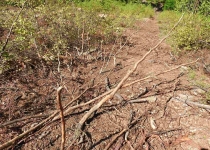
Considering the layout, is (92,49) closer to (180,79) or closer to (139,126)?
(180,79)

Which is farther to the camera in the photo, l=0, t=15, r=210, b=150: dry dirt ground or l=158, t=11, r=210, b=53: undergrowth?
l=158, t=11, r=210, b=53: undergrowth

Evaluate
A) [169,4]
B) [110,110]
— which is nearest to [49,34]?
[110,110]

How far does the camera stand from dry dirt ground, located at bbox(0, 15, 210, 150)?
3420 mm

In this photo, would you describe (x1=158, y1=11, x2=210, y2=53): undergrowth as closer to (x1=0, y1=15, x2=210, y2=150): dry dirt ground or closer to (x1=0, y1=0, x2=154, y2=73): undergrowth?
(x1=0, y1=15, x2=210, y2=150): dry dirt ground

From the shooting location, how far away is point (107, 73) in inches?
219

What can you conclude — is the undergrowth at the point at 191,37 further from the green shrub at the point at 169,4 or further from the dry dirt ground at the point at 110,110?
the green shrub at the point at 169,4

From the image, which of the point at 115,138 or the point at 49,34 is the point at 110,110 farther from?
the point at 49,34

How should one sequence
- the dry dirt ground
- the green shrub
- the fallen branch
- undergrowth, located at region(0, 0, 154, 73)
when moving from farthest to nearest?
the green shrub
undergrowth, located at region(0, 0, 154, 73)
the dry dirt ground
the fallen branch

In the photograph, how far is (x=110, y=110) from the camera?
13.5ft

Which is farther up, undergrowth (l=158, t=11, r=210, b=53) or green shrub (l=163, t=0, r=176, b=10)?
green shrub (l=163, t=0, r=176, b=10)

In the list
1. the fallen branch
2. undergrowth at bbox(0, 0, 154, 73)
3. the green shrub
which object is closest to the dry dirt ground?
the fallen branch

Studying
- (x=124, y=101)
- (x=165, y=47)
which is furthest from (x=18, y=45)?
(x=165, y=47)

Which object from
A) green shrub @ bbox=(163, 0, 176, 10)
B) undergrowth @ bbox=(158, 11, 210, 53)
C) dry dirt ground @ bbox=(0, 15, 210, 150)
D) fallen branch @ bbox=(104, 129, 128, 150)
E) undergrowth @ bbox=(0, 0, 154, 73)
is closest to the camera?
fallen branch @ bbox=(104, 129, 128, 150)

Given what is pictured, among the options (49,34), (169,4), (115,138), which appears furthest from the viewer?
(169,4)
